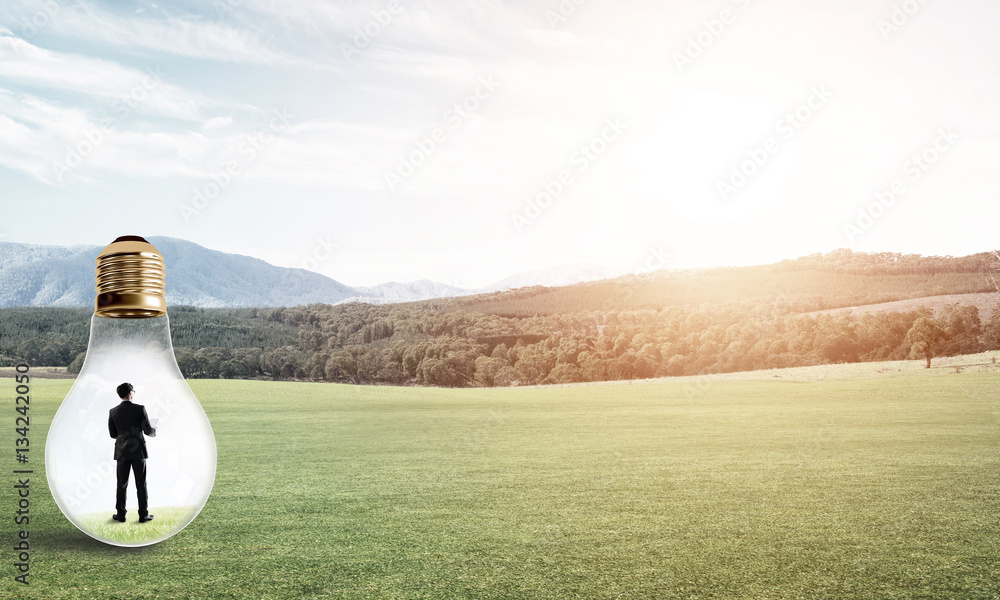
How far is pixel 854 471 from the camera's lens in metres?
9.76

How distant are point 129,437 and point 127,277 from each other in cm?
76

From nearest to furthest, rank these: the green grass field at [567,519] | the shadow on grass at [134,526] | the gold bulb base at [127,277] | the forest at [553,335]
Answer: the gold bulb base at [127,277] < the shadow on grass at [134,526] < the green grass field at [567,519] < the forest at [553,335]

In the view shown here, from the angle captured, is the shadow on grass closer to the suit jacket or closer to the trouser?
the trouser

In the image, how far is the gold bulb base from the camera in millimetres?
3004

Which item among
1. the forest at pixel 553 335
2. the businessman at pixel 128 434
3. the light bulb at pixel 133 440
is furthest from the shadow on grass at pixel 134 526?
the forest at pixel 553 335

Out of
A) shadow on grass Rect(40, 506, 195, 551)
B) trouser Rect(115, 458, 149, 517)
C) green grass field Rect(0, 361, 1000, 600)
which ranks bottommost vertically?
green grass field Rect(0, 361, 1000, 600)

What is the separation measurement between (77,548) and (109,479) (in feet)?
8.23

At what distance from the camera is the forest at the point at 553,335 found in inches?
1661

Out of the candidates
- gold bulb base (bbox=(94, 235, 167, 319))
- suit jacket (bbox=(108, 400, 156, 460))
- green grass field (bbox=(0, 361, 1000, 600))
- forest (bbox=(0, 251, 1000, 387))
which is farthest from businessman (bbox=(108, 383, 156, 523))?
forest (bbox=(0, 251, 1000, 387))

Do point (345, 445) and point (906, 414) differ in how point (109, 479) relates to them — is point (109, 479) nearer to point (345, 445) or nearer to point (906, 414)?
point (345, 445)

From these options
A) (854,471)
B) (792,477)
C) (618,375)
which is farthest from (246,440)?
(618,375)

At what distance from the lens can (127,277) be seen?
302 cm

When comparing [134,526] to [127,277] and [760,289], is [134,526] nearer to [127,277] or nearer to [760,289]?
[127,277]

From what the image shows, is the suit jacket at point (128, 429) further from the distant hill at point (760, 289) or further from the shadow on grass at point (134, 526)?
the distant hill at point (760, 289)
